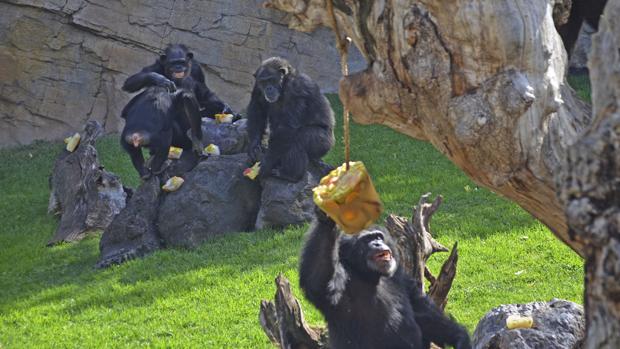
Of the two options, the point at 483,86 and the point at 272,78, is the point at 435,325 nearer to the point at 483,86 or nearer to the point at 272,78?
the point at 483,86

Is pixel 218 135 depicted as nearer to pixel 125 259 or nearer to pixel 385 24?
pixel 125 259

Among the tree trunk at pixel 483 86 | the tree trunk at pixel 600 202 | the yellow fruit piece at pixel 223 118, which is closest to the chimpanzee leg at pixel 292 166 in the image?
the yellow fruit piece at pixel 223 118

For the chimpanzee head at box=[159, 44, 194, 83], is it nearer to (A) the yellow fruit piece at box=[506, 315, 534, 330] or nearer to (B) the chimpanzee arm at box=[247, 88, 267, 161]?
(B) the chimpanzee arm at box=[247, 88, 267, 161]

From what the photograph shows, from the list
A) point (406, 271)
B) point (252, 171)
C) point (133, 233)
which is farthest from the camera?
point (252, 171)

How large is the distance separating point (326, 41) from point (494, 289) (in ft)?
25.7

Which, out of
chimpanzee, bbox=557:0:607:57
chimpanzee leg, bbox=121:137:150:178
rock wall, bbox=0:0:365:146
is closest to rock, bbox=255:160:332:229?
chimpanzee leg, bbox=121:137:150:178

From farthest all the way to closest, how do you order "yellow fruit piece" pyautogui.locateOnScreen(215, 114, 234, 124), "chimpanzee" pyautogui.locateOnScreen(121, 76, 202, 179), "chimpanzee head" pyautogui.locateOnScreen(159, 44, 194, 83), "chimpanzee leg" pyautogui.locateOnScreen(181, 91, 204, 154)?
"yellow fruit piece" pyautogui.locateOnScreen(215, 114, 234, 124) < "chimpanzee head" pyautogui.locateOnScreen(159, 44, 194, 83) < "chimpanzee leg" pyautogui.locateOnScreen(181, 91, 204, 154) < "chimpanzee" pyautogui.locateOnScreen(121, 76, 202, 179)

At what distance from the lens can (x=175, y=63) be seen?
1179 centimetres

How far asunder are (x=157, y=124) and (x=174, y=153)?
1.73 feet

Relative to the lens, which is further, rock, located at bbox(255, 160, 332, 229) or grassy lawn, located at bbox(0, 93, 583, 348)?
rock, located at bbox(255, 160, 332, 229)

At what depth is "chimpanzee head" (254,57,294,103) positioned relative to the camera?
10.6 m

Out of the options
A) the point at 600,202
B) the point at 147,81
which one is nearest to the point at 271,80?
the point at 147,81

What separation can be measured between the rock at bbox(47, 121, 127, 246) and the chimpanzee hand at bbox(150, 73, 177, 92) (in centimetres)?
101

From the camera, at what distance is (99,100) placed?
15453 mm
